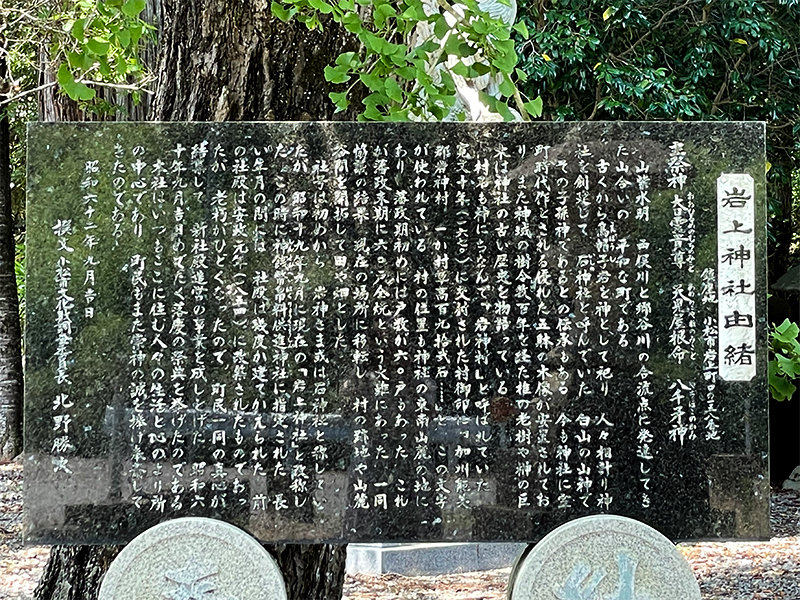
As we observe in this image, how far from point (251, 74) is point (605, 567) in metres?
2.11

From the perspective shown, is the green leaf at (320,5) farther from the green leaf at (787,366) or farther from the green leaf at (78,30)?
the green leaf at (787,366)

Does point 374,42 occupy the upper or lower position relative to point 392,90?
upper

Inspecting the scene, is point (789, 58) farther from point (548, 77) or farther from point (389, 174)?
point (389, 174)

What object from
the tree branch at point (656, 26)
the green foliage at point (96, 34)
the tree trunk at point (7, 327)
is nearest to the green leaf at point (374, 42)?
the green foliage at point (96, 34)

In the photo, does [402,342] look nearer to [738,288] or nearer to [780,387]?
[738,288]

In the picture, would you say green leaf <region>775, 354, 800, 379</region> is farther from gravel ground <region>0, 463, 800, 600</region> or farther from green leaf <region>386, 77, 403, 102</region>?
gravel ground <region>0, 463, 800, 600</region>

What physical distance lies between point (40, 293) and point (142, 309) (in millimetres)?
310

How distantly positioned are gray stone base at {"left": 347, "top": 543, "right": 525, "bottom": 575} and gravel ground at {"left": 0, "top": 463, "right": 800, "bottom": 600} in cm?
5

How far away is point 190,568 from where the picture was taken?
3.02 metres

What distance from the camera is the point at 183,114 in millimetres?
3832

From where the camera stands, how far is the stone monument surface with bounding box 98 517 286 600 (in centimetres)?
301

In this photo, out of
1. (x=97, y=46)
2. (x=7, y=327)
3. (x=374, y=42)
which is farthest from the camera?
(x=7, y=327)

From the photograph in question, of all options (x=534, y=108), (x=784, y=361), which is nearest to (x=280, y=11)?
(x=534, y=108)

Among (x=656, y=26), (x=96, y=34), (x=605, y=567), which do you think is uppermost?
(x=656, y=26)
